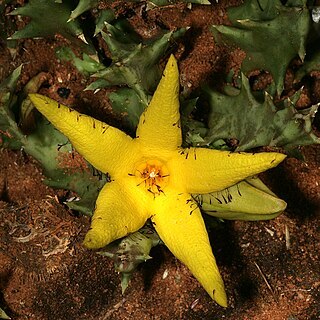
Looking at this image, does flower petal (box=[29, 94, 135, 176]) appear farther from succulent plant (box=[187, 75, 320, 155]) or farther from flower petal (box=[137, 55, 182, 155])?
succulent plant (box=[187, 75, 320, 155])

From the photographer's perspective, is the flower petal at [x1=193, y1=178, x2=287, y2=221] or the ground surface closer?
the flower petal at [x1=193, y1=178, x2=287, y2=221]

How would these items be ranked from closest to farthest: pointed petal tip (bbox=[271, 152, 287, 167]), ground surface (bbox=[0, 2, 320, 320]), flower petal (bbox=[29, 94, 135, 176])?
pointed petal tip (bbox=[271, 152, 287, 167]) < flower petal (bbox=[29, 94, 135, 176]) < ground surface (bbox=[0, 2, 320, 320])

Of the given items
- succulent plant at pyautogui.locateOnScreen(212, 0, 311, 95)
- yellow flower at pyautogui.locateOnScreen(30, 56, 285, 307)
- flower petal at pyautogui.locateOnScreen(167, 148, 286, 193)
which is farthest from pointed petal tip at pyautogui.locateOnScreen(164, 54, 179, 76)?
succulent plant at pyautogui.locateOnScreen(212, 0, 311, 95)

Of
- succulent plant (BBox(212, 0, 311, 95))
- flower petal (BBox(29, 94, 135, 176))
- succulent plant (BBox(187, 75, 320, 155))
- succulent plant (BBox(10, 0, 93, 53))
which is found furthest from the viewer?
succulent plant (BBox(10, 0, 93, 53))

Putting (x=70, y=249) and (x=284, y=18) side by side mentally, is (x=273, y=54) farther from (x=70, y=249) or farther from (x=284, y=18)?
(x=70, y=249)

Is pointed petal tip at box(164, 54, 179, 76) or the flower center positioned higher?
pointed petal tip at box(164, 54, 179, 76)

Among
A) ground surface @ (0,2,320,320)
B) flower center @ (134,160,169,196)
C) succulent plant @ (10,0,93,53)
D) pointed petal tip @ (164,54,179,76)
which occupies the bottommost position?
ground surface @ (0,2,320,320)

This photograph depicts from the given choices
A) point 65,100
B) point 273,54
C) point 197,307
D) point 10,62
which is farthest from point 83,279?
point 273,54
